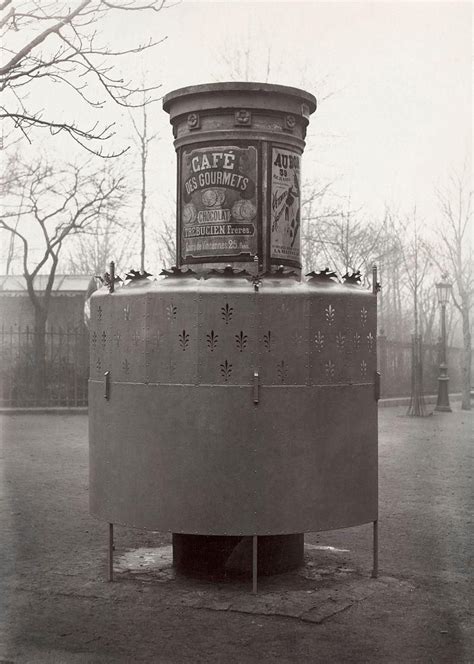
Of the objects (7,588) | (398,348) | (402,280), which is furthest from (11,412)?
(402,280)

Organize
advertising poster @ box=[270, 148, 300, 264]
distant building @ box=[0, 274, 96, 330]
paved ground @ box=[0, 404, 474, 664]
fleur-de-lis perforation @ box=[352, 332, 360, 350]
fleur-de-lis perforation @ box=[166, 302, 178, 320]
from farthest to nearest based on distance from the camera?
1. distant building @ box=[0, 274, 96, 330]
2. advertising poster @ box=[270, 148, 300, 264]
3. fleur-de-lis perforation @ box=[352, 332, 360, 350]
4. fleur-de-lis perforation @ box=[166, 302, 178, 320]
5. paved ground @ box=[0, 404, 474, 664]

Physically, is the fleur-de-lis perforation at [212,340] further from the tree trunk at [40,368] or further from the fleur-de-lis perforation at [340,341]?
the tree trunk at [40,368]

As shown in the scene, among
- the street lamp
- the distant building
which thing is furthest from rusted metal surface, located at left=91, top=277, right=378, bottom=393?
the distant building

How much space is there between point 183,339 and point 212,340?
21 cm

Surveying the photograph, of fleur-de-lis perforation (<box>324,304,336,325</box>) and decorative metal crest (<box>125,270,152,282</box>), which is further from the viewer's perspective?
decorative metal crest (<box>125,270,152,282</box>)

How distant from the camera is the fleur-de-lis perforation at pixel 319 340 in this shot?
6191 millimetres

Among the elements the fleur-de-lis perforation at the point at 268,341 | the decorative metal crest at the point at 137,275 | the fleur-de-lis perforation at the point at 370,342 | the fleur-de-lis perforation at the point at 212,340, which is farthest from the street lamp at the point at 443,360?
the fleur-de-lis perforation at the point at 212,340

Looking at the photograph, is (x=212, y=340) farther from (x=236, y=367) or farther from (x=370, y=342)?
(x=370, y=342)

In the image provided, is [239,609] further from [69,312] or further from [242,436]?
[69,312]

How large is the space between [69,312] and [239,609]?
78.1 ft

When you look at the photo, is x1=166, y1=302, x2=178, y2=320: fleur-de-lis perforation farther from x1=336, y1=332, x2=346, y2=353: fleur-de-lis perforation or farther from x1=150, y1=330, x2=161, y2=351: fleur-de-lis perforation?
x1=336, y1=332, x2=346, y2=353: fleur-de-lis perforation

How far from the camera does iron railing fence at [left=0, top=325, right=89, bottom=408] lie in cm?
2297

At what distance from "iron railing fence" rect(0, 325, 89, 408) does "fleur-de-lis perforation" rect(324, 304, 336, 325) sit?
16761mm

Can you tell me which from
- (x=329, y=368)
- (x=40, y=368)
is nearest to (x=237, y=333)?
(x=329, y=368)
